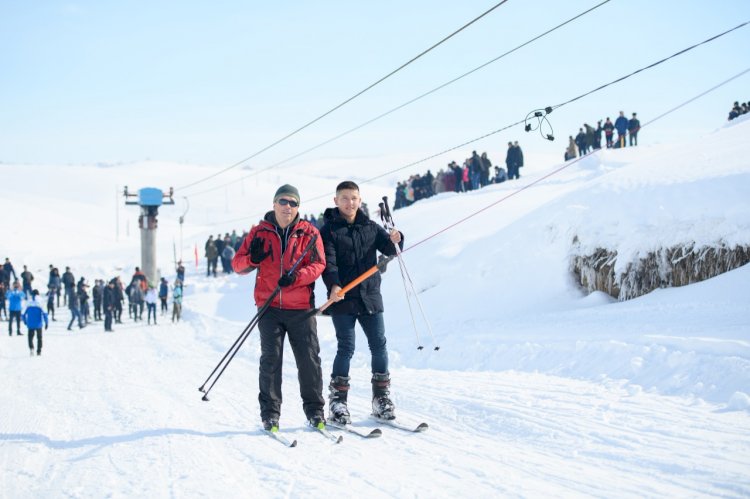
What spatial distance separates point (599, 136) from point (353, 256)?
2224 centimetres

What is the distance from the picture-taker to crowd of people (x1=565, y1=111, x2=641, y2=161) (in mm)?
22922

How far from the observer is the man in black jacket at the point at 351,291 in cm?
509

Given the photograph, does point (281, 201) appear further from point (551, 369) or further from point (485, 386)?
point (551, 369)

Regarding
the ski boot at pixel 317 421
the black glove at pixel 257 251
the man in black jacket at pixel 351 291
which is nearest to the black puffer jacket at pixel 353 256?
the man in black jacket at pixel 351 291

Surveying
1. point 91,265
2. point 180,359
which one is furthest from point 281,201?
point 91,265

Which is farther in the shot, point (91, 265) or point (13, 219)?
point (13, 219)

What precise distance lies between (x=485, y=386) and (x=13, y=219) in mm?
49282

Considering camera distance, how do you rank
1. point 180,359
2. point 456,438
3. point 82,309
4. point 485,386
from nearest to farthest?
point 456,438
point 485,386
point 180,359
point 82,309

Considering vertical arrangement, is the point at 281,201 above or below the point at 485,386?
above

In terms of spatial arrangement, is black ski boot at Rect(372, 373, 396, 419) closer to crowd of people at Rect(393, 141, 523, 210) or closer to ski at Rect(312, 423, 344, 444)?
ski at Rect(312, 423, 344, 444)

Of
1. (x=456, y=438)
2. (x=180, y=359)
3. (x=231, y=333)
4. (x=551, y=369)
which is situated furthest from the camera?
(x=231, y=333)

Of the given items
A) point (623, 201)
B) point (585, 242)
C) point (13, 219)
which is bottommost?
point (585, 242)

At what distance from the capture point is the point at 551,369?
712 cm

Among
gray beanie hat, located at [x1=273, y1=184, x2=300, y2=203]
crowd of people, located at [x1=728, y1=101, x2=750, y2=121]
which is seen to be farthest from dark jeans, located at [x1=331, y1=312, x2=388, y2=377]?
crowd of people, located at [x1=728, y1=101, x2=750, y2=121]
